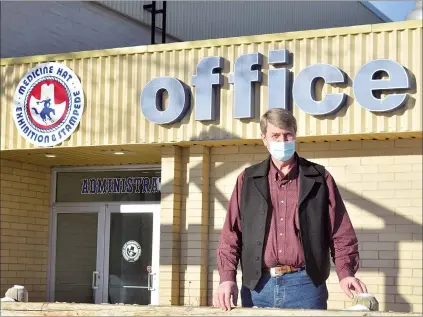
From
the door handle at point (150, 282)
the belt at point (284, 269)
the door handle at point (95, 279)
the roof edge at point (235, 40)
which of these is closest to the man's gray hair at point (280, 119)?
the belt at point (284, 269)

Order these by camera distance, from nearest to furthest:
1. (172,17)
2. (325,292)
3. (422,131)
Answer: (325,292) → (422,131) → (172,17)

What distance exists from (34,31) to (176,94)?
3.98 metres

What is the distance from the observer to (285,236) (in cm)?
471

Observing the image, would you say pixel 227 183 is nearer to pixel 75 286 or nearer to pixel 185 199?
pixel 185 199

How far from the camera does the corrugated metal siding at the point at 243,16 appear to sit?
18.3 m

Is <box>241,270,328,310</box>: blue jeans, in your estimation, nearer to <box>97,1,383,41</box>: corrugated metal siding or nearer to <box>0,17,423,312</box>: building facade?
<box>0,17,423,312</box>: building facade

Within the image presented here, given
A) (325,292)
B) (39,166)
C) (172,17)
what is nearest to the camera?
(325,292)

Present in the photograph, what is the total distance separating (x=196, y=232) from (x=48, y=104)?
3.04 m

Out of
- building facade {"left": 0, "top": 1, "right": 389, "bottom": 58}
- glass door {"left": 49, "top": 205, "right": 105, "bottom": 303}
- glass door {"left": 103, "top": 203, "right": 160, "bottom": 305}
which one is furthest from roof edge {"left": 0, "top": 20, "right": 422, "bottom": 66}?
glass door {"left": 49, "top": 205, "right": 105, "bottom": 303}

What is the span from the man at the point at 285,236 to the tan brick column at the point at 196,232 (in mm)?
8058

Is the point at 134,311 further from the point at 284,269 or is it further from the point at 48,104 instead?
the point at 48,104

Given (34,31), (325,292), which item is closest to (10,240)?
(34,31)

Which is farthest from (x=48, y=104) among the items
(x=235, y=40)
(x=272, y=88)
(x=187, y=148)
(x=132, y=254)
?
(x=272, y=88)

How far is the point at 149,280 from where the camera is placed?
14586 millimetres
